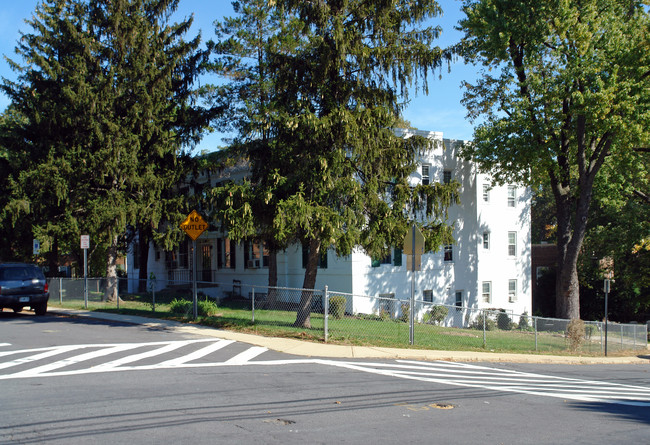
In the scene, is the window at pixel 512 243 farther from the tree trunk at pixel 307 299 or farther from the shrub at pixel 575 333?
the tree trunk at pixel 307 299

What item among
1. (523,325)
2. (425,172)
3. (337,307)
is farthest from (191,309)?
(523,325)

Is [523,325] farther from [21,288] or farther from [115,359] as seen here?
[115,359]

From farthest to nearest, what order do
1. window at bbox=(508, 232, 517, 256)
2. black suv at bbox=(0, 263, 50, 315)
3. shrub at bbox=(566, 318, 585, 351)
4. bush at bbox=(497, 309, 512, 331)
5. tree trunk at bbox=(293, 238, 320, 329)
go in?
1. window at bbox=(508, 232, 517, 256)
2. bush at bbox=(497, 309, 512, 331)
3. shrub at bbox=(566, 318, 585, 351)
4. black suv at bbox=(0, 263, 50, 315)
5. tree trunk at bbox=(293, 238, 320, 329)

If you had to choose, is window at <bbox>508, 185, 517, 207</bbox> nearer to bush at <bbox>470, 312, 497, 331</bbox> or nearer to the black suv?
bush at <bbox>470, 312, 497, 331</bbox>

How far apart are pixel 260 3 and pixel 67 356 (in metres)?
17.1

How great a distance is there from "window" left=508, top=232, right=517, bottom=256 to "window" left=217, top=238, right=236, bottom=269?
16.3m

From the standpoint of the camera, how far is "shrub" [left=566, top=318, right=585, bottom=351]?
69.6 ft

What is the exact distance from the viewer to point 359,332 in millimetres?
17047

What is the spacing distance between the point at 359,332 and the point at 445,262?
48.3ft

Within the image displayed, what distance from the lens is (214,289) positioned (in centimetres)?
3117

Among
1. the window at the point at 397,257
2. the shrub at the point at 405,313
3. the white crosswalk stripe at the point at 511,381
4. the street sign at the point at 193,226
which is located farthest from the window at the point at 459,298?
the street sign at the point at 193,226

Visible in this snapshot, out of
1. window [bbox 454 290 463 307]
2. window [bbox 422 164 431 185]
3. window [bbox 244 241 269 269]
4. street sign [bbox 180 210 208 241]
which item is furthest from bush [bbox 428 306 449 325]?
street sign [bbox 180 210 208 241]

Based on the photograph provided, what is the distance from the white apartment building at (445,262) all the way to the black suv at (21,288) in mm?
8976

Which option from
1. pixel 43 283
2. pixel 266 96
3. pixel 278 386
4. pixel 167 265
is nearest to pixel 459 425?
pixel 278 386
